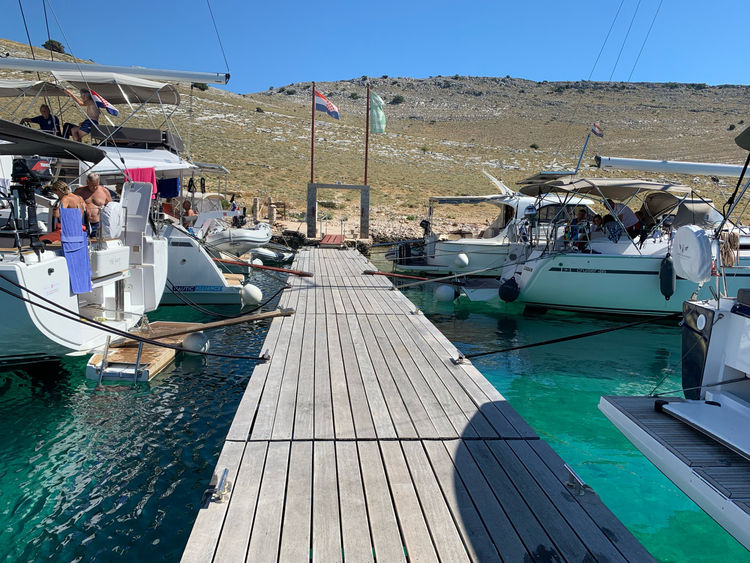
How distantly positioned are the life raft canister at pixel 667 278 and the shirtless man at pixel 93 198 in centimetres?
1142

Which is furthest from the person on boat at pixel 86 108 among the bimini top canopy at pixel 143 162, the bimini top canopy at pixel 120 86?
the bimini top canopy at pixel 143 162

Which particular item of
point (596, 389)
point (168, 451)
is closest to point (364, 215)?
point (596, 389)

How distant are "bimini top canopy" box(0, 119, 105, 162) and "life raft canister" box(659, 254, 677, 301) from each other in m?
11.4

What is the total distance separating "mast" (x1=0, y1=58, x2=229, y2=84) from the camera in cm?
895

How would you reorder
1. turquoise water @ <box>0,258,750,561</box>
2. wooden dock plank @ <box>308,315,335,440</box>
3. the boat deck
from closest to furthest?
the boat deck
wooden dock plank @ <box>308,315,335,440</box>
turquoise water @ <box>0,258,750,561</box>

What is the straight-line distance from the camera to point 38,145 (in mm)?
7242

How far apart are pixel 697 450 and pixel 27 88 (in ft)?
44.6

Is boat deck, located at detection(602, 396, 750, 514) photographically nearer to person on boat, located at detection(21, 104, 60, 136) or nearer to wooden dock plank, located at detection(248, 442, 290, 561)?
wooden dock plank, located at detection(248, 442, 290, 561)

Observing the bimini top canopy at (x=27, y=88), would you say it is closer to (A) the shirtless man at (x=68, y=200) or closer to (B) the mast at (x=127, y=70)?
(B) the mast at (x=127, y=70)

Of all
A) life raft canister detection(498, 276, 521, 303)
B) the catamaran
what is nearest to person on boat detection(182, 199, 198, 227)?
the catamaran

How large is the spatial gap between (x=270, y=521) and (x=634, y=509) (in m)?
4.29

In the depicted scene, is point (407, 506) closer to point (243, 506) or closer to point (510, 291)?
point (243, 506)

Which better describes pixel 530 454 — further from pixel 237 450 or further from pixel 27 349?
pixel 27 349

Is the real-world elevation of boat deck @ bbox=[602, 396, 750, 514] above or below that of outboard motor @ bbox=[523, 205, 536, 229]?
below
